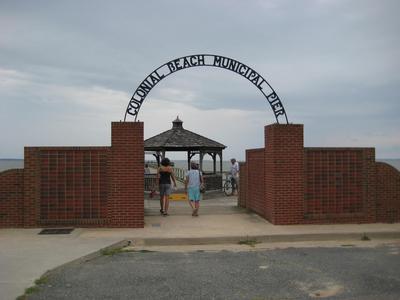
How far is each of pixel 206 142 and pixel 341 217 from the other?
1182 centimetres

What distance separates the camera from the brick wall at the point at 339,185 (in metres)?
12.7

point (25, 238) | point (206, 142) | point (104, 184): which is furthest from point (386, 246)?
point (206, 142)

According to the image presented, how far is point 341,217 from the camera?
41.8ft

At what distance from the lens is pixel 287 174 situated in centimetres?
1252

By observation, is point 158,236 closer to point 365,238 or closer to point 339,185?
point 365,238

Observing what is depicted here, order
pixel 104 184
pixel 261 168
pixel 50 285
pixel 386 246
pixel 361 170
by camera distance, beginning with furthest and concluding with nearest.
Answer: pixel 261 168
pixel 361 170
pixel 104 184
pixel 386 246
pixel 50 285

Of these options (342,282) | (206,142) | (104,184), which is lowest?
(342,282)

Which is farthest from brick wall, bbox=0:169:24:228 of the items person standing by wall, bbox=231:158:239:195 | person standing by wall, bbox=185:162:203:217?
person standing by wall, bbox=231:158:239:195

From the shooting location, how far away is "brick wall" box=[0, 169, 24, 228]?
1184 cm

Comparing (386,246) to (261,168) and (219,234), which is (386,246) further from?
(261,168)

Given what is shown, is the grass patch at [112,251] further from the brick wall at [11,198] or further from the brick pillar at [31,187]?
the brick wall at [11,198]

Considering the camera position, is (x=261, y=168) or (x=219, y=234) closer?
(x=219, y=234)

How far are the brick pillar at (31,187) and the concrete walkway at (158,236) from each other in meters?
0.41

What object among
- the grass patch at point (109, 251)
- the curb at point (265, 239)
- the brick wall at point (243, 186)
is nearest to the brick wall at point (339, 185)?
the curb at point (265, 239)
